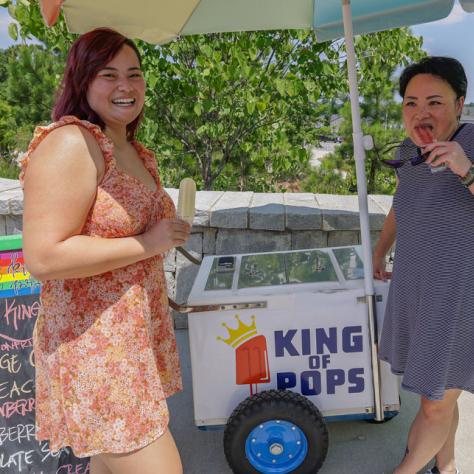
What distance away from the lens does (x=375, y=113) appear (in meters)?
7.32

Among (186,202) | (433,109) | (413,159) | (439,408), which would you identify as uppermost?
(433,109)

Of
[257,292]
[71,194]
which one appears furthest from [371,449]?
[71,194]

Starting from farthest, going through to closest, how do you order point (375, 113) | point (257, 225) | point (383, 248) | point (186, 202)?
point (375, 113) < point (257, 225) < point (383, 248) < point (186, 202)

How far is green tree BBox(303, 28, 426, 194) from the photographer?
4.85 m

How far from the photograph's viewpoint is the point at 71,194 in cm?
133

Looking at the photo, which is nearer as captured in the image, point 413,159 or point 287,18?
point 413,159

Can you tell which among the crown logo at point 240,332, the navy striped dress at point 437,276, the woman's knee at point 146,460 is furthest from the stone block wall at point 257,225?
the woman's knee at point 146,460

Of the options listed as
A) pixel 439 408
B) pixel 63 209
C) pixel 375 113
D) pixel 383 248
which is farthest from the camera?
pixel 375 113

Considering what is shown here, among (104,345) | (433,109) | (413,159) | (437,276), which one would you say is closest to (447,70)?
(433,109)

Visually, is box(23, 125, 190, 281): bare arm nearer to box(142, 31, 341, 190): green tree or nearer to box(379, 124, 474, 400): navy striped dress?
box(379, 124, 474, 400): navy striped dress

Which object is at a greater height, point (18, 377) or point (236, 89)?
point (236, 89)

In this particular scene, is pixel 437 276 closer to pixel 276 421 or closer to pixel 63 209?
pixel 276 421

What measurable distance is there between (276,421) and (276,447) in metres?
0.12

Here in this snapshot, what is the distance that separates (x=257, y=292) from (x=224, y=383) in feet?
1.34
